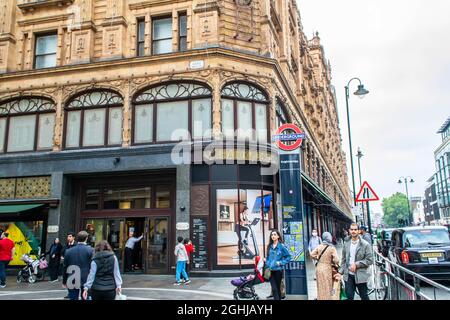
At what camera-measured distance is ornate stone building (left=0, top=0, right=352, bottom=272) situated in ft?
53.7

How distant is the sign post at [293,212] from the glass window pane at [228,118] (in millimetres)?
6253

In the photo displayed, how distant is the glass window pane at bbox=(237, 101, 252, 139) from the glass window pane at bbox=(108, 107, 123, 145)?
5658mm

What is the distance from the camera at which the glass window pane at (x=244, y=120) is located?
17281mm

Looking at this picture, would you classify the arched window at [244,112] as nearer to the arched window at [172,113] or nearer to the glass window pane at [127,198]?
the arched window at [172,113]

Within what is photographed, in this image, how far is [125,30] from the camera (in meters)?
18.6

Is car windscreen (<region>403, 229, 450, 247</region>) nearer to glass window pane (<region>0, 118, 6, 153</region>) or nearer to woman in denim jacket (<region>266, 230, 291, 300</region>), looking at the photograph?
woman in denim jacket (<region>266, 230, 291, 300</region>)

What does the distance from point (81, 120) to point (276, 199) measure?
10156mm

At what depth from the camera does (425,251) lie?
39.2 ft

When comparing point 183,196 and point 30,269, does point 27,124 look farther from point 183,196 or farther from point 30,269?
point 183,196

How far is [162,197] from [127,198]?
5.68 ft

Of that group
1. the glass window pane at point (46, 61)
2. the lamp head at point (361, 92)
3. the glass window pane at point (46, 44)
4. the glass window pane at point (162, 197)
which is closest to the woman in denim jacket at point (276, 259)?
the glass window pane at point (162, 197)
